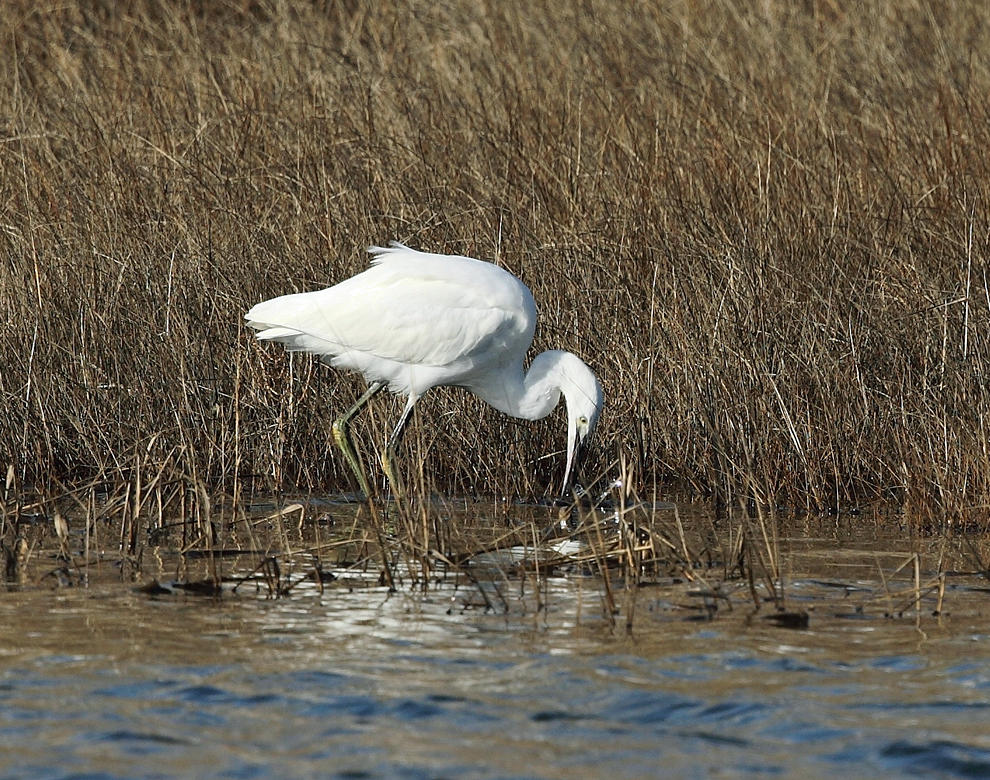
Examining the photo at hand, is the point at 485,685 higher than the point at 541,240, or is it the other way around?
the point at 541,240

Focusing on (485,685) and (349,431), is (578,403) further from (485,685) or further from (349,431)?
(485,685)

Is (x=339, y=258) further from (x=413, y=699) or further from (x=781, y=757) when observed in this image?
(x=781, y=757)

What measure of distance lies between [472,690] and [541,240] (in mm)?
4045

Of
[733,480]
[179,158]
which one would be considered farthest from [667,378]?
[179,158]

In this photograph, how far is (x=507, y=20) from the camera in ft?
34.1

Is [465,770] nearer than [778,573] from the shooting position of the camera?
Yes

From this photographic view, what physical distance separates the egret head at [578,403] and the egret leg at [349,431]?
89cm

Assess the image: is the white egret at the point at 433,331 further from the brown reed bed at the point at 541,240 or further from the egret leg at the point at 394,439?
the brown reed bed at the point at 541,240

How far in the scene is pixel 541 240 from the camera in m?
7.61

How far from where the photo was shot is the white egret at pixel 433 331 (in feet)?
21.1

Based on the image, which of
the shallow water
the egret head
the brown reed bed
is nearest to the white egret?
the egret head

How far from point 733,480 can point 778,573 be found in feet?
5.01

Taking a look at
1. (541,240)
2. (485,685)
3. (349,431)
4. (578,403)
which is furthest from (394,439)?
(485,685)

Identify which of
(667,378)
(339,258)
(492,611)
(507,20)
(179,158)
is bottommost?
(492,611)
